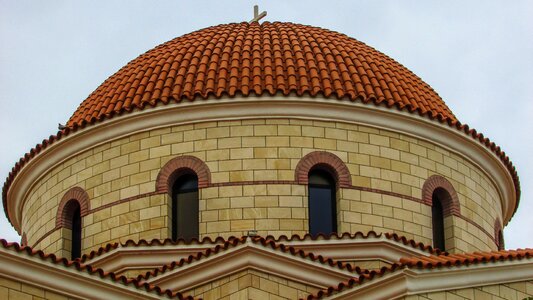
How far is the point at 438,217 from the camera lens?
26.7 meters

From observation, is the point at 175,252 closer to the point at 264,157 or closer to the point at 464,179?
the point at 264,157

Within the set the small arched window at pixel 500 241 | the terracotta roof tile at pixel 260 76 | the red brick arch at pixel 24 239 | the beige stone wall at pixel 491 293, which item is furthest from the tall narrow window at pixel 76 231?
the beige stone wall at pixel 491 293

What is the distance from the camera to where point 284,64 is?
90.0 ft

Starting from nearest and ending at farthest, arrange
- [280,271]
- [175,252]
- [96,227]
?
[280,271], [175,252], [96,227]

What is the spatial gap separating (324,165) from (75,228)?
15.3 ft

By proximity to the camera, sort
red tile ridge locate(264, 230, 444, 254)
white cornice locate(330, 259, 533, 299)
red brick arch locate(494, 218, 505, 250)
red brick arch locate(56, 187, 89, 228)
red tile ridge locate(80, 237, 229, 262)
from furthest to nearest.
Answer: red brick arch locate(494, 218, 505, 250) → red brick arch locate(56, 187, 89, 228) → red tile ridge locate(80, 237, 229, 262) → red tile ridge locate(264, 230, 444, 254) → white cornice locate(330, 259, 533, 299)

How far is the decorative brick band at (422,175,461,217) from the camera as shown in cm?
2630

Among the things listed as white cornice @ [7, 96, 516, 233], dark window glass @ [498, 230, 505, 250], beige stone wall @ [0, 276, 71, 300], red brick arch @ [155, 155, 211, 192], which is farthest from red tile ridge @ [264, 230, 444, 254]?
beige stone wall @ [0, 276, 71, 300]

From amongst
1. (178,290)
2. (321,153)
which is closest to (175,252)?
(178,290)

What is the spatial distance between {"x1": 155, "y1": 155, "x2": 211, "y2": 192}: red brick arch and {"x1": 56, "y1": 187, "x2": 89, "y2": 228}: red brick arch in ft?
5.05

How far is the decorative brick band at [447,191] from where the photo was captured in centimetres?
2630

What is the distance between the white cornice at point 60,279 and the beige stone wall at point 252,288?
7.69ft

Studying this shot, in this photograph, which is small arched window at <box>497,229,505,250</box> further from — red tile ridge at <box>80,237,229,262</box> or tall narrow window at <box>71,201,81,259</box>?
tall narrow window at <box>71,201,81,259</box>

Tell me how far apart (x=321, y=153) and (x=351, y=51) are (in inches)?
140
